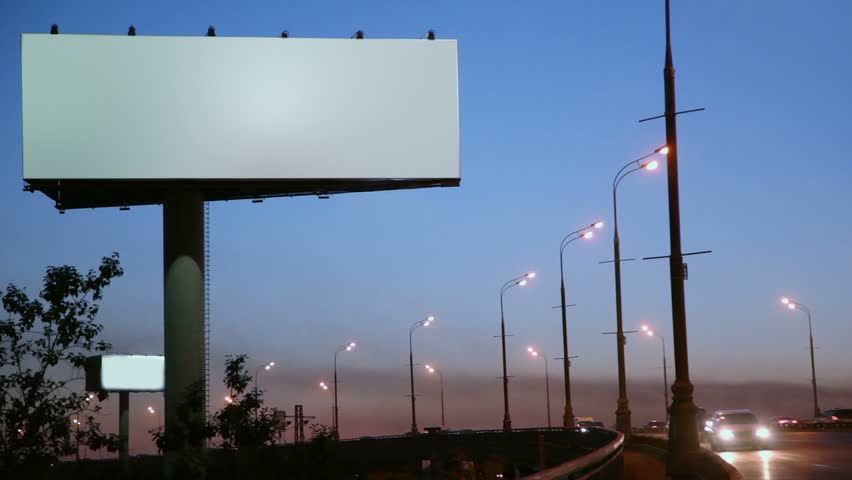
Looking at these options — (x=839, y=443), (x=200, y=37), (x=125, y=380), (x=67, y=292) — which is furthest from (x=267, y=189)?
(x=839, y=443)

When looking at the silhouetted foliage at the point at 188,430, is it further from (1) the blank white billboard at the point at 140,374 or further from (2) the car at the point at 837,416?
(2) the car at the point at 837,416

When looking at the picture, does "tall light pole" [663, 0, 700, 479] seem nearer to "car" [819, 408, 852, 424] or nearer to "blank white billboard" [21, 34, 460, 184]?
"blank white billboard" [21, 34, 460, 184]

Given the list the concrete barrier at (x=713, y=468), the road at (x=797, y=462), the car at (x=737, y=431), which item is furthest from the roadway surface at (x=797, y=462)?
the concrete barrier at (x=713, y=468)

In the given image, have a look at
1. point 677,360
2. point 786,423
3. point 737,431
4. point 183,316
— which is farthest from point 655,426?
point 677,360

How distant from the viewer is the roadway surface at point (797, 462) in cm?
2602

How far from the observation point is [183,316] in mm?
41531

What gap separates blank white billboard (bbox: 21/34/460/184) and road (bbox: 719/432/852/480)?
14.7 meters

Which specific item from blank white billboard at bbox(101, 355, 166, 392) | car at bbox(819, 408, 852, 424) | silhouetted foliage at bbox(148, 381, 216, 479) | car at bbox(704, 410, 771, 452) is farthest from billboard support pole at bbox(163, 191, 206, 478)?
car at bbox(819, 408, 852, 424)

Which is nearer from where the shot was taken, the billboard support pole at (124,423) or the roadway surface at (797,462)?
the roadway surface at (797,462)

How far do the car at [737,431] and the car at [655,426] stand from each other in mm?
46338

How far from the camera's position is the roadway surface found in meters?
26.0

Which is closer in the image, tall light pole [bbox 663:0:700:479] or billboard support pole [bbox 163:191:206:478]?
tall light pole [bbox 663:0:700:479]

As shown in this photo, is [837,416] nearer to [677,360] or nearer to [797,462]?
[797,462]

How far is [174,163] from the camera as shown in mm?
40500
